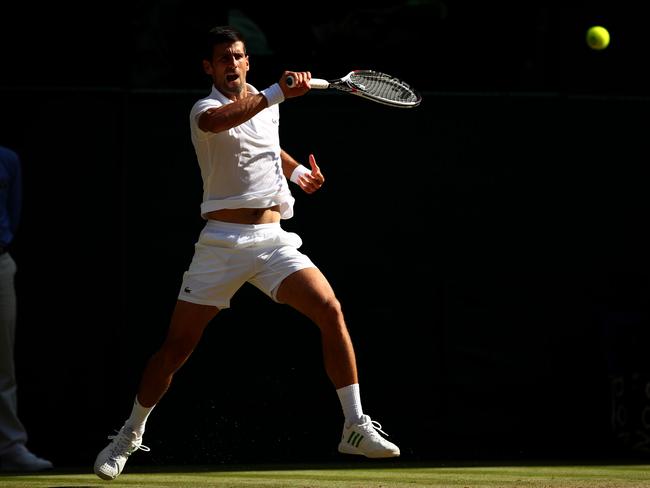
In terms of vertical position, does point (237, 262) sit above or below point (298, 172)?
below

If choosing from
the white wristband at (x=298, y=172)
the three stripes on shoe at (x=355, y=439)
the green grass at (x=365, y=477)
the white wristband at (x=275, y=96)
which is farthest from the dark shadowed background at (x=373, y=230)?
the white wristband at (x=275, y=96)

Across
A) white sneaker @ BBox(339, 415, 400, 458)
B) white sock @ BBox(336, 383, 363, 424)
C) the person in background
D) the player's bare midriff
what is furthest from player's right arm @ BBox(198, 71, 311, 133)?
the person in background

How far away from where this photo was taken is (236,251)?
557 cm

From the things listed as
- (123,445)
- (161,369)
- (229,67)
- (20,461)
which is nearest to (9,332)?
(20,461)

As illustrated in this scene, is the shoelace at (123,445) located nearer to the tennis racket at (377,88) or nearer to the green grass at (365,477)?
the green grass at (365,477)

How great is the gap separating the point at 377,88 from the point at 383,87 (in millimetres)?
62

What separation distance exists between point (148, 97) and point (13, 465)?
2075 mm

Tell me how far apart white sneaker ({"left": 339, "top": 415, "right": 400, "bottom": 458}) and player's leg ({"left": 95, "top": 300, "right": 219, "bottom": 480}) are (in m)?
0.74

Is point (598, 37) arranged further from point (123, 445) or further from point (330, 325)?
point (123, 445)

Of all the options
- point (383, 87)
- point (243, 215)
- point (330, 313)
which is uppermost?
point (383, 87)

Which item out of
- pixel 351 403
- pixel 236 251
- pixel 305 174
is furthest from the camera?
pixel 305 174

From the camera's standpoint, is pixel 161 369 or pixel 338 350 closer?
pixel 338 350

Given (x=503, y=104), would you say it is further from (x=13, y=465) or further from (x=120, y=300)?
(x=13, y=465)

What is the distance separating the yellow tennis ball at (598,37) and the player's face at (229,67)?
2679 mm
